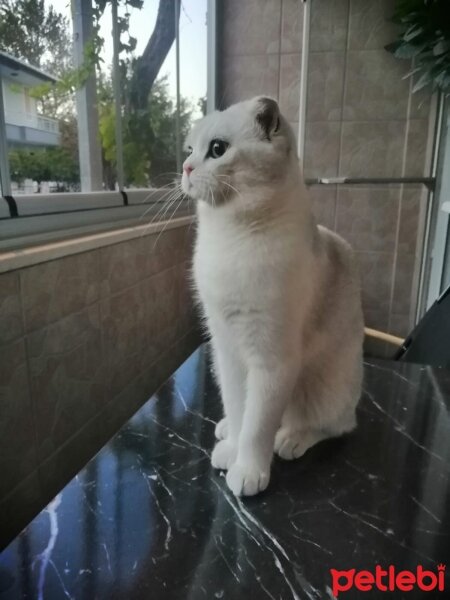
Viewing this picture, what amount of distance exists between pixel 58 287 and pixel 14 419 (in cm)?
28

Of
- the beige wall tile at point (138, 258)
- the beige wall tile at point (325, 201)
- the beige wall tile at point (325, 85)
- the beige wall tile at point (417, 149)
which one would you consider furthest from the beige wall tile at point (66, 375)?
the beige wall tile at point (417, 149)

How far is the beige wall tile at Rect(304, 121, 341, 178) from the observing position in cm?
191

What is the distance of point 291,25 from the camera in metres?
1.85

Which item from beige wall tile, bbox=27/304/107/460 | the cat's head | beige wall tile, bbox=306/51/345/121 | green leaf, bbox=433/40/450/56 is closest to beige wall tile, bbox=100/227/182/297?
beige wall tile, bbox=27/304/107/460

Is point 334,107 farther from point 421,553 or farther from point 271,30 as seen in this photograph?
point 421,553

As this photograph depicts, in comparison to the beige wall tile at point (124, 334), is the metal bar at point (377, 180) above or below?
above

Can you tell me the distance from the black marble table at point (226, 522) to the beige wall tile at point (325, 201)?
132 centimetres

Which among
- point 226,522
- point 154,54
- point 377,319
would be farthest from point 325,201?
point 226,522

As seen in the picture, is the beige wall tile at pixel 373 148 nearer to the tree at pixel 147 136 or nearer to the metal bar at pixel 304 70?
the metal bar at pixel 304 70

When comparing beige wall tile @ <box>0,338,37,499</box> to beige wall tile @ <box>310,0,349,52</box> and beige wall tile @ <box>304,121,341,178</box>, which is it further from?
beige wall tile @ <box>310,0,349,52</box>

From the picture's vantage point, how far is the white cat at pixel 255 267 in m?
0.63

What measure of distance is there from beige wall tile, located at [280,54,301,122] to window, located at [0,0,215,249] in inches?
16.9

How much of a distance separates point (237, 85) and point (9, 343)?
1.65m

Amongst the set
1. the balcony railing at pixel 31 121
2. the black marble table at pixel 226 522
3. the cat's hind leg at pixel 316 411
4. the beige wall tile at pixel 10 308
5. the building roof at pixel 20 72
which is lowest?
the black marble table at pixel 226 522
